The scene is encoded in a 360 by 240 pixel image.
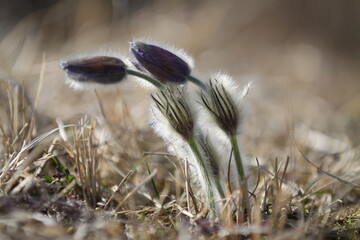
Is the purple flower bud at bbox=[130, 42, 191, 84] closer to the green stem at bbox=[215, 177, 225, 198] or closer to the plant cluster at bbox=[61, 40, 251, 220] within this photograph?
the plant cluster at bbox=[61, 40, 251, 220]

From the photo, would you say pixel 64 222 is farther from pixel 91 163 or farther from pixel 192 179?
pixel 192 179

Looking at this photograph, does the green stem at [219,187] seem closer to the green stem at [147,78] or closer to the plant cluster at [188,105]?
the plant cluster at [188,105]

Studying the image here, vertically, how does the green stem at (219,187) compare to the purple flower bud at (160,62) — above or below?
below

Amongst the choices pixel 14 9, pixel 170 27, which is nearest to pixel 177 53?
pixel 170 27

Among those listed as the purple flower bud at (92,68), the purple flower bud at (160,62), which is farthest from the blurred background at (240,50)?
the purple flower bud at (160,62)

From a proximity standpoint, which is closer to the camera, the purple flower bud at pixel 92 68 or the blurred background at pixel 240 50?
the purple flower bud at pixel 92 68

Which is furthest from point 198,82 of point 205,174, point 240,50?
point 240,50
